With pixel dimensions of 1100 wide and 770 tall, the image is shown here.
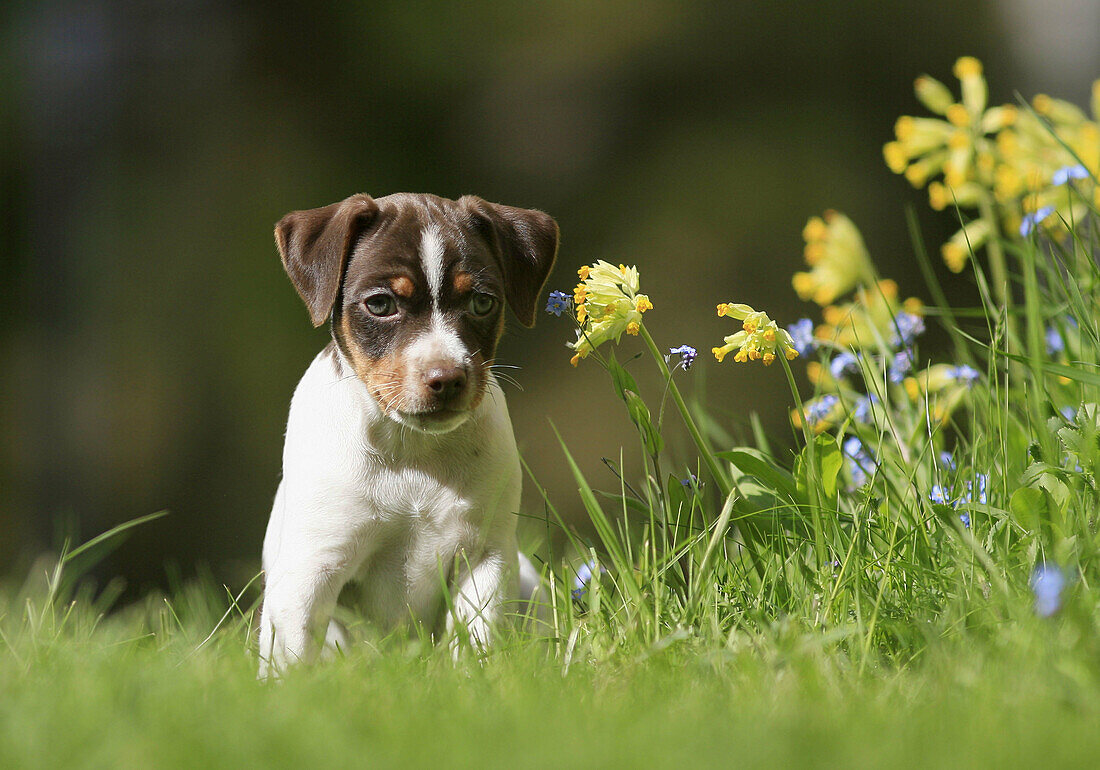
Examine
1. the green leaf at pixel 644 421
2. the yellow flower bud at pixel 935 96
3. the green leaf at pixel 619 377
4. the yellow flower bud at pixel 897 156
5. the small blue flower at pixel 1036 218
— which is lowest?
the green leaf at pixel 644 421

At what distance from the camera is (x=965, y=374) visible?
3236mm

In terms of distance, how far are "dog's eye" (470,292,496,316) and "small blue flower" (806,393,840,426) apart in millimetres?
1000

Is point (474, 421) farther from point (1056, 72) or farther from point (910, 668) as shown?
point (1056, 72)

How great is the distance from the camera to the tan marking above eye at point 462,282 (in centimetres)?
285

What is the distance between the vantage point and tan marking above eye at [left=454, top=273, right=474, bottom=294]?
2852mm

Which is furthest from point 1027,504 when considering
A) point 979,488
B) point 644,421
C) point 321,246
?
point 321,246

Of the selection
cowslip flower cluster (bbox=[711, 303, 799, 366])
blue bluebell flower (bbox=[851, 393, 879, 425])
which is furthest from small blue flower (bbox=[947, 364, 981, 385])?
cowslip flower cluster (bbox=[711, 303, 799, 366])

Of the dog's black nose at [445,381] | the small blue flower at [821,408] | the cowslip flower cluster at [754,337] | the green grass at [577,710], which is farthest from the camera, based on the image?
the small blue flower at [821,408]

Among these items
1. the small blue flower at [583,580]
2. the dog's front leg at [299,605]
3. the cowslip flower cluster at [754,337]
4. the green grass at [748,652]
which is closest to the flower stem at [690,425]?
the green grass at [748,652]

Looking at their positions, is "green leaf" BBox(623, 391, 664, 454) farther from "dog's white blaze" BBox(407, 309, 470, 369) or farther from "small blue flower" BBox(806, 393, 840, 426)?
"small blue flower" BBox(806, 393, 840, 426)

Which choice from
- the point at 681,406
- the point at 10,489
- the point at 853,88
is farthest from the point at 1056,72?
the point at 10,489

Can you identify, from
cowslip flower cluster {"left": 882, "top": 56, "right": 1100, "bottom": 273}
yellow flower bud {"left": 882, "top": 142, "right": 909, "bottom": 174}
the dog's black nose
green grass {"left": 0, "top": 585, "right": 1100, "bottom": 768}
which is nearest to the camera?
green grass {"left": 0, "top": 585, "right": 1100, "bottom": 768}

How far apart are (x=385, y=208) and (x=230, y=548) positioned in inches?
147

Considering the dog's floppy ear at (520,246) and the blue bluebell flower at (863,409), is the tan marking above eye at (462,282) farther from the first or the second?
the blue bluebell flower at (863,409)
